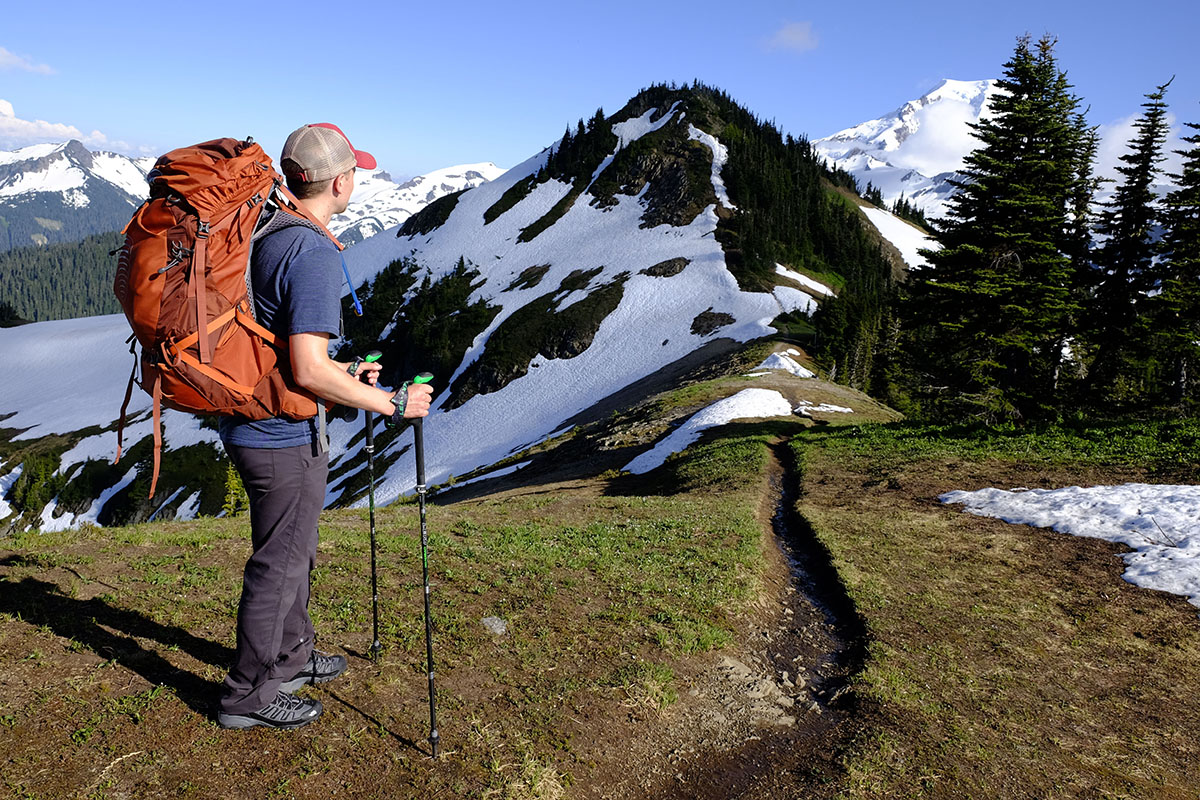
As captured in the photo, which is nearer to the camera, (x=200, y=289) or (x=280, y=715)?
(x=200, y=289)

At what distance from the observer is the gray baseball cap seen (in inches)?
189

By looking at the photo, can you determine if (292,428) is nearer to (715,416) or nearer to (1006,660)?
(1006,660)

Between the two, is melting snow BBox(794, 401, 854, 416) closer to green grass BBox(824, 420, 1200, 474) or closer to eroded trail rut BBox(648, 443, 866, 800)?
green grass BBox(824, 420, 1200, 474)

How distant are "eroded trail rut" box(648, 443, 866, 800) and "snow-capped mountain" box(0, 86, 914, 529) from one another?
33.7m

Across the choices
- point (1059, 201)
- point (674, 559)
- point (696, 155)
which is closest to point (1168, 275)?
point (1059, 201)

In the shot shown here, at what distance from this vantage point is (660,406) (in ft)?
129

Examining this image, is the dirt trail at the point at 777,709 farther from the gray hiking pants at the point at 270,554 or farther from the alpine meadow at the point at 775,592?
the gray hiking pants at the point at 270,554

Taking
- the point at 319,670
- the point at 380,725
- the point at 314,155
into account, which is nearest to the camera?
the point at 314,155

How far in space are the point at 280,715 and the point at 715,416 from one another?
28.7m

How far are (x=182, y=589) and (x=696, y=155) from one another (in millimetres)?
117531

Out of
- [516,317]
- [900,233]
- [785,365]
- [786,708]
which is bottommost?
[786,708]

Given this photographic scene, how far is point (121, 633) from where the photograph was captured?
21.2ft

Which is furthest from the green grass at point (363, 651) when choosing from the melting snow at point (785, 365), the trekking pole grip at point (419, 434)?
the melting snow at point (785, 365)

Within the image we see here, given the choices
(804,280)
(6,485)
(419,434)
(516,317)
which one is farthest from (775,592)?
(6,485)
